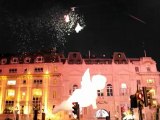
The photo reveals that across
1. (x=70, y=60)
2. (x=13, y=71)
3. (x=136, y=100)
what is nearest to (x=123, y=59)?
(x=70, y=60)

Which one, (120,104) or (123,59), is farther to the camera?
(123,59)

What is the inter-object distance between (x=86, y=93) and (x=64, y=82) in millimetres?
7119

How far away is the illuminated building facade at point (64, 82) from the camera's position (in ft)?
210

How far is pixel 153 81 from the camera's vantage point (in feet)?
218

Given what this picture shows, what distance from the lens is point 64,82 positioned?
6600 centimetres

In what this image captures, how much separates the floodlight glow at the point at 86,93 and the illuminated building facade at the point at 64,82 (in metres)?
1.16

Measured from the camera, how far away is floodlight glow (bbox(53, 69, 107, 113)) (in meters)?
62.2

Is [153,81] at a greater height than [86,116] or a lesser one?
greater

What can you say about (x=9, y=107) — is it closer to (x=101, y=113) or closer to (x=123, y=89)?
(x=101, y=113)

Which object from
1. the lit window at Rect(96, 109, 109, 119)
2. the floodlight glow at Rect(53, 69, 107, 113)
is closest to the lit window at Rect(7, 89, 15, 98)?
the floodlight glow at Rect(53, 69, 107, 113)

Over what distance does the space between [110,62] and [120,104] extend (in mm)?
12363

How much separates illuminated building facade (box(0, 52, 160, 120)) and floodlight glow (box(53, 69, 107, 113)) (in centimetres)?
116

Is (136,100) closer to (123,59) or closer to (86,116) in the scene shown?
(86,116)

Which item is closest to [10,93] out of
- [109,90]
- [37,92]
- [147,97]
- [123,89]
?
[37,92]
